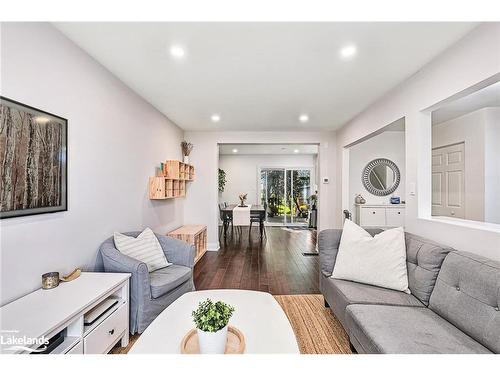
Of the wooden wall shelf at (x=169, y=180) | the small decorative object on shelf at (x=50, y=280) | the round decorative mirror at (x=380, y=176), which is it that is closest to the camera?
the small decorative object on shelf at (x=50, y=280)

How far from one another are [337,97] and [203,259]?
3.37 m

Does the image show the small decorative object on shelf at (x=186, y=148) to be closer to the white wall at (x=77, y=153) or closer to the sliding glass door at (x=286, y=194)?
the white wall at (x=77, y=153)

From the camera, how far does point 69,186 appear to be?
1.99 m

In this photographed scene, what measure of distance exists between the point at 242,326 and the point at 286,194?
737 cm

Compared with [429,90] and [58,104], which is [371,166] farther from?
[58,104]

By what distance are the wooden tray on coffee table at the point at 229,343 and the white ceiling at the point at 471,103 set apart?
342 centimetres

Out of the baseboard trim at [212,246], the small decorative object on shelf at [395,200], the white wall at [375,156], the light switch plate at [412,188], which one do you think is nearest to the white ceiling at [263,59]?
the light switch plate at [412,188]

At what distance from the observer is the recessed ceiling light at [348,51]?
2053 mm

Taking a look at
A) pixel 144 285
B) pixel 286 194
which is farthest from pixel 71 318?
pixel 286 194

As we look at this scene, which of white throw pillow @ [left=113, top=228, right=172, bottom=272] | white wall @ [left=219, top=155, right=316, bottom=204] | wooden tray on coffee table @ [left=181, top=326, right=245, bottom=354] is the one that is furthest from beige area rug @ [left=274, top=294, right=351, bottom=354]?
white wall @ [left=219, top=155, right=316, bottom=204]

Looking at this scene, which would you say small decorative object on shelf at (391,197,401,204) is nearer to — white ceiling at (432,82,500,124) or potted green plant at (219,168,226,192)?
white ceiling at (432,82,500,124)

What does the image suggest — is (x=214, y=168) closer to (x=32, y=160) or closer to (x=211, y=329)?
(x=32, y=160)
